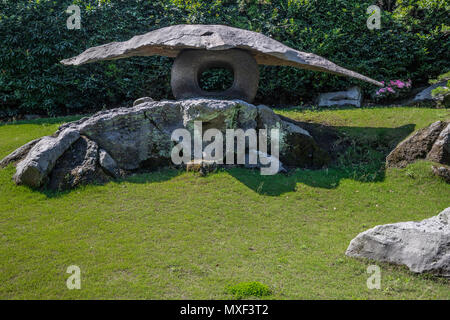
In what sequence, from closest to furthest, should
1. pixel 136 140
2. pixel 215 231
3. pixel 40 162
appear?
1. pixel 215 231
2. pixel 40 162
3. pixel 136 140

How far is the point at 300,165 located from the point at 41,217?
5.90 metres

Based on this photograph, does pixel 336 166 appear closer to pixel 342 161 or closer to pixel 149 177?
pixel 342 161

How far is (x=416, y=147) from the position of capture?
331 inches

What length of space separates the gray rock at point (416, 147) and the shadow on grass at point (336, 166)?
0.34 metres

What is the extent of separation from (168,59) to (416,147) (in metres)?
9.06

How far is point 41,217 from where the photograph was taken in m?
6.37

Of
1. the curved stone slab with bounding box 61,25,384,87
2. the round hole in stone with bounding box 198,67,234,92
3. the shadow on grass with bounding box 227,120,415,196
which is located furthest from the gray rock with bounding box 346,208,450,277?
the round hole in stone with bounding box 198,67,234,92

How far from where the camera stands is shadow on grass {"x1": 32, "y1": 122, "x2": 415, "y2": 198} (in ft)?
25.8

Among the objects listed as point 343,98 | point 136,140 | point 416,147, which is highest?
point 343,98

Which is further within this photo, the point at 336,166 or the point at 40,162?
the point at 336,166

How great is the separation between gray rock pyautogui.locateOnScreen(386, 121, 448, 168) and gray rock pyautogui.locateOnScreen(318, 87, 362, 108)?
14.8ft

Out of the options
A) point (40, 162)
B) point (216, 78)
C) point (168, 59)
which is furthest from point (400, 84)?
point (40, 162)

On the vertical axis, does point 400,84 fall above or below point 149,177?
above
